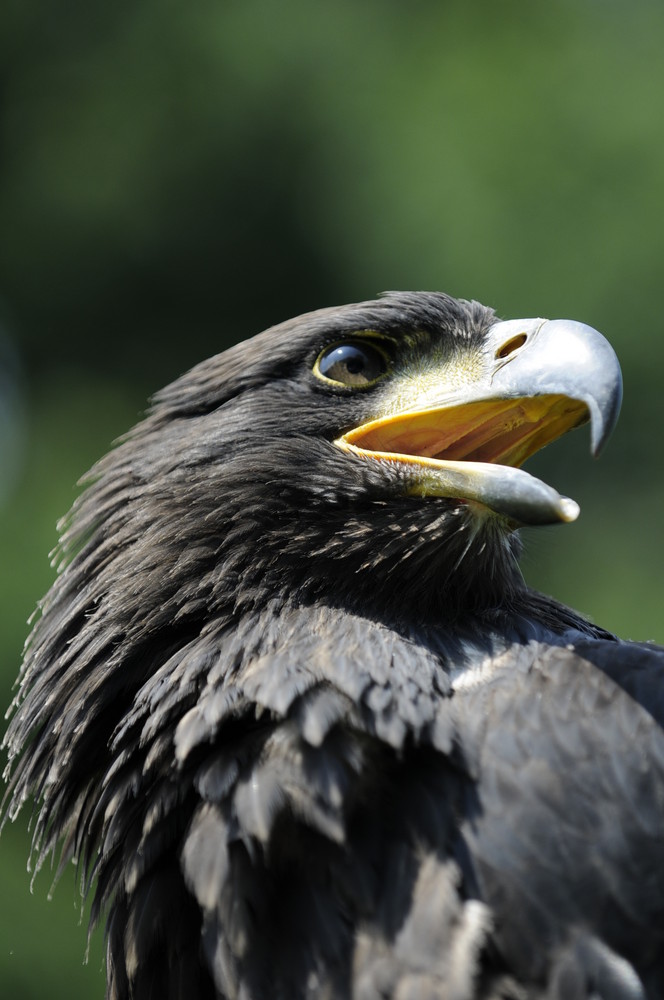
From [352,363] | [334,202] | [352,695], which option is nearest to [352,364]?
[352,363]

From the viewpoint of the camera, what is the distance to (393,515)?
2.79 m

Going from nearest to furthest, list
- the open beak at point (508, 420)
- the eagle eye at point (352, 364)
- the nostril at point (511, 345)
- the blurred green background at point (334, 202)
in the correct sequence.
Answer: the open beak at point (508, 420) < the nostril at point (511, 345) < the eagle eye at point (352, 364) < the blurred green background at point (334, 202)

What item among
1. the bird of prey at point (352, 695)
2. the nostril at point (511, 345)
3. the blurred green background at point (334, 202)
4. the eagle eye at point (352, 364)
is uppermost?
the blurred green background at point (334, 202)

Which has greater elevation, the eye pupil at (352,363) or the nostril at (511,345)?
the eye pupil at (352,363)

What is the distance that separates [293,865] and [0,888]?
527 cm

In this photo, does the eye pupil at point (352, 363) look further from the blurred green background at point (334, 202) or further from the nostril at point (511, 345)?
the blurred green background at point (334, 202)

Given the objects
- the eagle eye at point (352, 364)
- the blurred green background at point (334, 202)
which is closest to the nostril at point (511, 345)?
the eagle eye at point (352, 364)

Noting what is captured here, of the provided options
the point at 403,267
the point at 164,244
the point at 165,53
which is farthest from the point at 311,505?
the point at 165,53

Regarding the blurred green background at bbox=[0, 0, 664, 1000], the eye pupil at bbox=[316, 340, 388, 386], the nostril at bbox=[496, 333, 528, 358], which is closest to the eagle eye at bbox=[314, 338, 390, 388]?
the eye pupil at bbox=[316, 340, 388, 386]

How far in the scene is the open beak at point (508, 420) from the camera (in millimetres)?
2514

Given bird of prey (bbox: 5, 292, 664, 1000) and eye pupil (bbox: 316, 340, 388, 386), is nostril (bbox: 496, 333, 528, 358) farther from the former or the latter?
eye pupil (bbox: 316, 340, 388, 386)

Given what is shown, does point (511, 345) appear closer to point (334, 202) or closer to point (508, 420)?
point (508, 420)

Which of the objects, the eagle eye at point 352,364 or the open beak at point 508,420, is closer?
the open beak at point 508,420

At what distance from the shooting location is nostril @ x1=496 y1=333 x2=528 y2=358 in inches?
113
